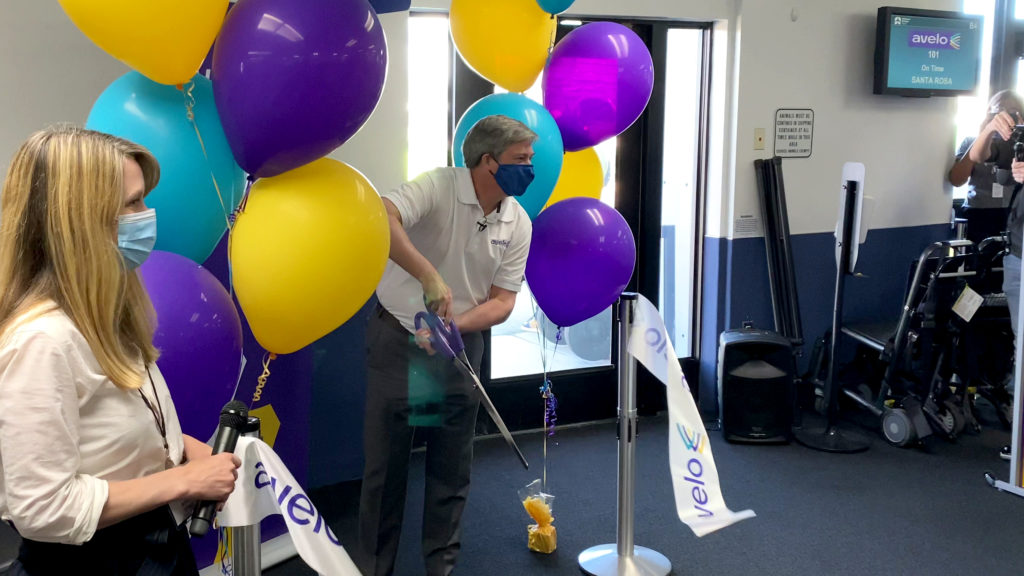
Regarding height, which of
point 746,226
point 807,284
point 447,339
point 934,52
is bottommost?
point 807,284

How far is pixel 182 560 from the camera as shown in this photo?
1351mm

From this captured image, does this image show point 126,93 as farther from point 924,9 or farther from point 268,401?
point 924,9

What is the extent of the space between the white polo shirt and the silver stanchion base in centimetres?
97

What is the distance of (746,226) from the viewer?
14.3 feet

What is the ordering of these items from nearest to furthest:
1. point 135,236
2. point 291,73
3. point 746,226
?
point 135,236, point 291,73, point 746,226

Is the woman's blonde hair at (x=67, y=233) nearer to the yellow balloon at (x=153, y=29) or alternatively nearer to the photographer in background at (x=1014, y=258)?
the yellow balloon at (x=153, y=29)

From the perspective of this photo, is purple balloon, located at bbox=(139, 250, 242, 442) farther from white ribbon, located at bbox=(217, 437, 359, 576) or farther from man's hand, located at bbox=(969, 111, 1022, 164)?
man's hand, located at bbox=(969, 111, 1022, 164)

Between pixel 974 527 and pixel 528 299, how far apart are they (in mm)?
2109

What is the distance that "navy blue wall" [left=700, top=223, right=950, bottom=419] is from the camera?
14.4ft

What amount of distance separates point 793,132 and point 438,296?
2.85 metres

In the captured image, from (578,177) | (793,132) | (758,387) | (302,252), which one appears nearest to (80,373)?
(302,252)

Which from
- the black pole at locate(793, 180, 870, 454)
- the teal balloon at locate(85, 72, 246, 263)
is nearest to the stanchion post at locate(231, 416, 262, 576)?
the teal balloon at locate(85, 72, 246, 263)

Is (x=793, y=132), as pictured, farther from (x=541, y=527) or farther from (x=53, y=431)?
(x=53, y=431)

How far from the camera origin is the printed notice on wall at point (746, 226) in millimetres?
4336
